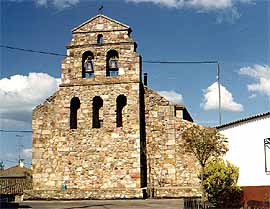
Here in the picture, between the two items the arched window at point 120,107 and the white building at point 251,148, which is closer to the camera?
the white building at point 251,148

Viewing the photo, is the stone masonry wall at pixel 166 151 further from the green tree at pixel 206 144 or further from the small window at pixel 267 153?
the small window at pixel 267 153

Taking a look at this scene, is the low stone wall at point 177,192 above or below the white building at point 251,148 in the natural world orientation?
below

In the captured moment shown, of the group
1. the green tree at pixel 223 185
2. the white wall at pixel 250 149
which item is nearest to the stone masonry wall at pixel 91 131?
the green tree at pixel 223 185

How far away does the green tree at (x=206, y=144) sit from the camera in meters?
25.1

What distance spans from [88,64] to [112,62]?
1801 millimetres

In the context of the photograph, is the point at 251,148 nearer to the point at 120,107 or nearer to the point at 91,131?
the point at 120,107

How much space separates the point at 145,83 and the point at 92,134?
597 cm

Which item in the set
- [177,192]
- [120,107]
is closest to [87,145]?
[120,107]

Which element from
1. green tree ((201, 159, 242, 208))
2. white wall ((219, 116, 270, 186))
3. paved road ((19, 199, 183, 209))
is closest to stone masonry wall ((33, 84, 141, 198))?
paved road ((19, 199, 183, 209))

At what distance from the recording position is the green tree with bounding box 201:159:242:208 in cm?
2338

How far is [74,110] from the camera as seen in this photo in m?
35.1

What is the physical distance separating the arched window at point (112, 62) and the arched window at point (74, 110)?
301 centimetres

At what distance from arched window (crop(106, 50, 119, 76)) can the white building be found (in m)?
12.2

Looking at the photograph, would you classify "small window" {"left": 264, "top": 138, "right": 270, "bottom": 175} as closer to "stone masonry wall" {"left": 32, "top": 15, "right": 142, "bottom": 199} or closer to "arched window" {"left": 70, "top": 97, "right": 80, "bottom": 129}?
"stone masonry wall" {"left": 32, "top": 15, "right": 142, "bottom": 199}
